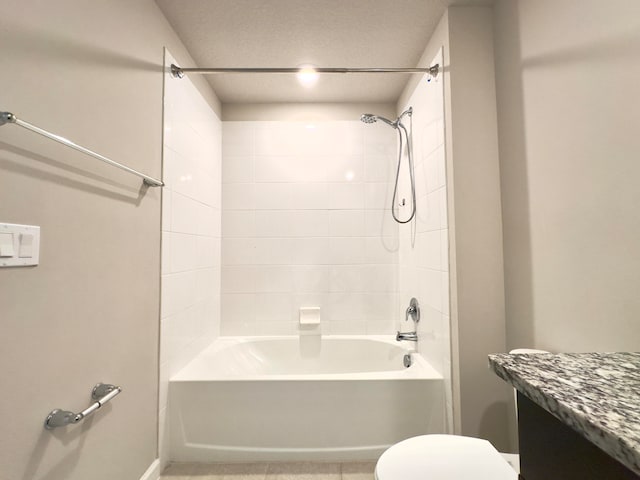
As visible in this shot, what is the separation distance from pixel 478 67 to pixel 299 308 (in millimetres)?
1970

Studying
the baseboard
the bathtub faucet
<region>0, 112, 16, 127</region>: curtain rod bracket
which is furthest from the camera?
the bathtub faucet

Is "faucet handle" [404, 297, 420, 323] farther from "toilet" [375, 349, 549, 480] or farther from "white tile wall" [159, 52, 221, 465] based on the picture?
"white tile wall" [159, 52, 221, 465]

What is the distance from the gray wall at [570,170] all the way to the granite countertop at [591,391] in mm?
396

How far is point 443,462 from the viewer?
906mm

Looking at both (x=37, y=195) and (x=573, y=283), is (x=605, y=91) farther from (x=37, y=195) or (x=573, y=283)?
(x=37, y=195)

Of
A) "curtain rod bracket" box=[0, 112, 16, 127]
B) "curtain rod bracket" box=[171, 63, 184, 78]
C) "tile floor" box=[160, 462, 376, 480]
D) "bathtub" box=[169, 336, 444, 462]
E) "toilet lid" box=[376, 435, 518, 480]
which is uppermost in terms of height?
"curtain rod bracket" box=[171, 63, 184, 78]

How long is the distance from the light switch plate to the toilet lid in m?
1.15

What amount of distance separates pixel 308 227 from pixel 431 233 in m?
1.05

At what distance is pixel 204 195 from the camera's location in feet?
A: 6.93

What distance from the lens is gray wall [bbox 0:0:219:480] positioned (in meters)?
0.78

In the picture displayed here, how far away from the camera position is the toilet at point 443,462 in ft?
2.81

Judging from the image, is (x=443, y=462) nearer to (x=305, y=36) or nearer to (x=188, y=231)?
(x=188, y=231)

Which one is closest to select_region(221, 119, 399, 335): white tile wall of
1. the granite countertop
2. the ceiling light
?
the ceiling light

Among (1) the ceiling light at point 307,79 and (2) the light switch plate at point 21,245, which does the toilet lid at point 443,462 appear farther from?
(1) the ceiling light at point 307,79
